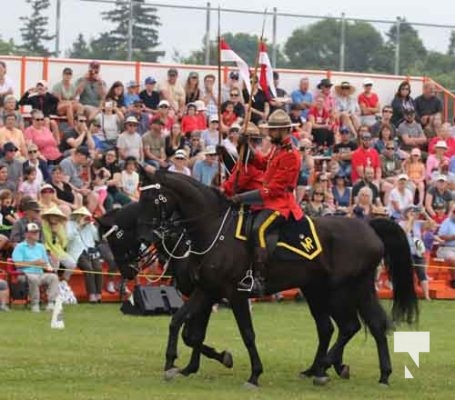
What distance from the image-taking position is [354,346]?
17.2m

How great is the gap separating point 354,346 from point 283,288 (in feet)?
12.6

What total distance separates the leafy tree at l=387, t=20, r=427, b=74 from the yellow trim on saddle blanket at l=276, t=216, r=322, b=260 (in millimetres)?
19775

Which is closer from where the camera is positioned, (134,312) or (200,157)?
(134,312)

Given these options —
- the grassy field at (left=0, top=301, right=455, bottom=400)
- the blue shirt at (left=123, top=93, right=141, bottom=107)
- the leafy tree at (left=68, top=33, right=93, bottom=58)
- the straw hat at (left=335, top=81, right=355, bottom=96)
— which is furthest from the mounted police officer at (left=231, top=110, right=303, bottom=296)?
the straw hat at (left=335, top=81, right=355, bottom=96)

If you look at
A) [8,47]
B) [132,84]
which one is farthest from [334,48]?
[8,47]

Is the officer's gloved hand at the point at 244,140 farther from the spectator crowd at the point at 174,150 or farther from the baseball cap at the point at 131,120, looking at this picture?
the baseball cap at the point at 131,120

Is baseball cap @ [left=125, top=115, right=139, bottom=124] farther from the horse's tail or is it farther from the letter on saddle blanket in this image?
the letter on saddle blanket

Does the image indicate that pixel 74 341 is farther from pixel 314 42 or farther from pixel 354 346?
pixel 314 42

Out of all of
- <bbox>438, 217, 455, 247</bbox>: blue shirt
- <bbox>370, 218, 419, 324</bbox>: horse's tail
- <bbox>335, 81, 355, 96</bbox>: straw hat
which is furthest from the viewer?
<bbox>335, 81, 355, 96</bbox>: straw hat

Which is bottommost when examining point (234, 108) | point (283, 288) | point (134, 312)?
point (134, 312)

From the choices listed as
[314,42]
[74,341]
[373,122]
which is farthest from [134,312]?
[314,42]

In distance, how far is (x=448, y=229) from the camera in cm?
2503

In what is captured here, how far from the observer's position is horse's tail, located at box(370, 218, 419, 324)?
14.4 meters

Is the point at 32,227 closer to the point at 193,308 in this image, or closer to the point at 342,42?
the point at 193,308
